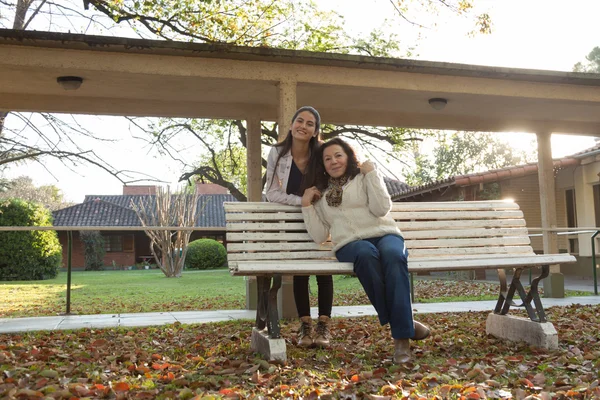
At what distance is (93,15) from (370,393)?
1224 centimetres

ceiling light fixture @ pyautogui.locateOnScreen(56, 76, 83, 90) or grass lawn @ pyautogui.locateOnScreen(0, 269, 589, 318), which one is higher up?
ceiling light fixture @ pyautogui.locateOnScreen(56, 76, 83, 90)

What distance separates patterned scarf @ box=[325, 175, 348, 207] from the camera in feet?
14.4

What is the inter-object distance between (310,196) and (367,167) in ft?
1.57

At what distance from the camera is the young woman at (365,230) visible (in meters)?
3.91

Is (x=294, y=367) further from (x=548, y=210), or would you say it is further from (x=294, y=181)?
(x=548, y=210)

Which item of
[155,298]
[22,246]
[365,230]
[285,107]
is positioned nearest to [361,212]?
[365,230]

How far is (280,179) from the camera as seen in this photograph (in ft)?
15.9

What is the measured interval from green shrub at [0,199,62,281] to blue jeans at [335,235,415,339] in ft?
61.8

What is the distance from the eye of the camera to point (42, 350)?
4480mm

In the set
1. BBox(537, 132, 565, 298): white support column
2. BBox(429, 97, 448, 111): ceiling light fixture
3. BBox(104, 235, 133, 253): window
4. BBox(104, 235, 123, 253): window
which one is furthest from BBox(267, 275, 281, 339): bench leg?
BBox(104, 235, 133, 253): window

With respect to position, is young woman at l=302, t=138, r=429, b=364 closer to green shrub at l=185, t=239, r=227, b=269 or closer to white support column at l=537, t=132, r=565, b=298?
white support column at l=537, t=132, r=565, b=298

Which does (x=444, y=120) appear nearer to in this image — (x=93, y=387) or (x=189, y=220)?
(x=93, y=387)

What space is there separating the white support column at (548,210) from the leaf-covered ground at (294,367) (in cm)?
347

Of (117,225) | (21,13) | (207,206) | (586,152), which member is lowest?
(117,225)
